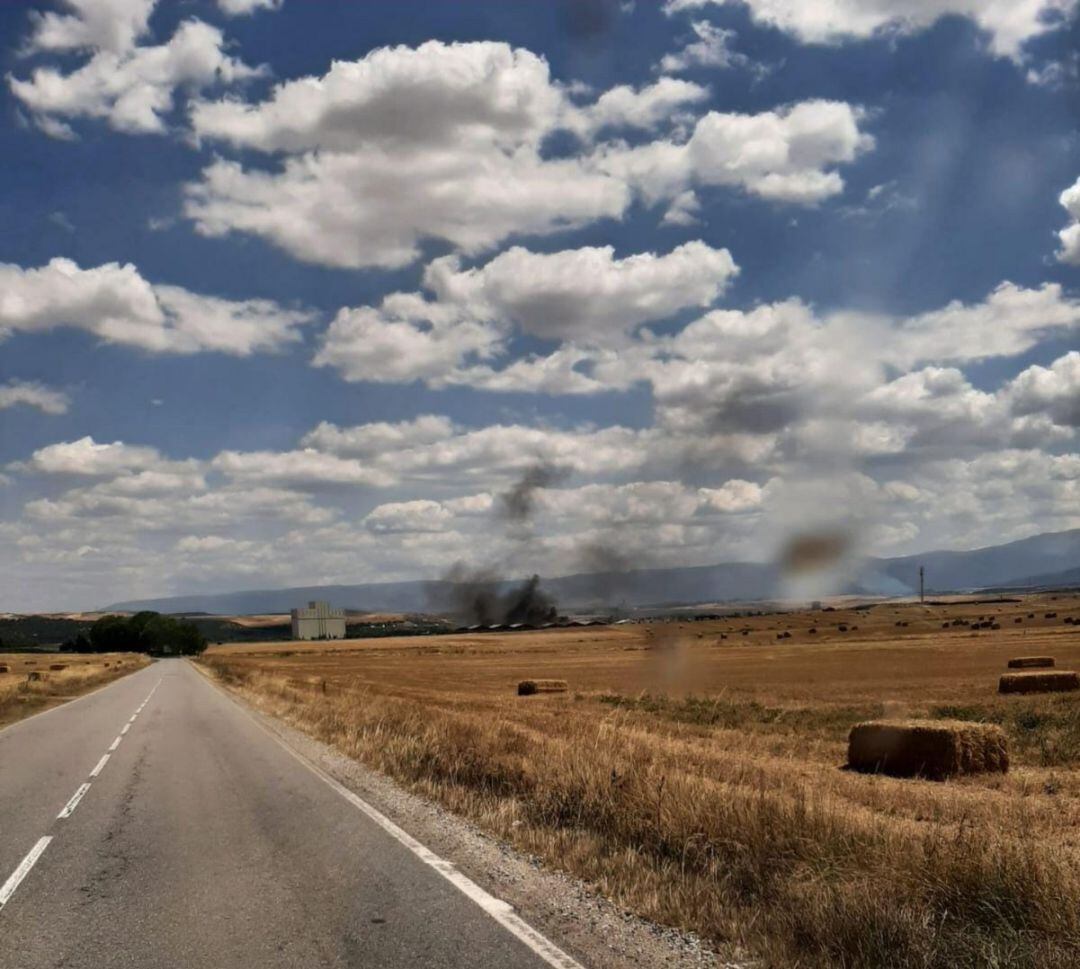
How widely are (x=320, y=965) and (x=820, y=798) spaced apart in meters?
6.67

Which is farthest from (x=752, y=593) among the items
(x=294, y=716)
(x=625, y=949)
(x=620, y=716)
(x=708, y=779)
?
(x=625, y=949)

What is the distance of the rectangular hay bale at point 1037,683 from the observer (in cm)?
3256

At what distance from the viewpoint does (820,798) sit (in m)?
11.5

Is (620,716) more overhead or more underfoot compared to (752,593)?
more underfoot

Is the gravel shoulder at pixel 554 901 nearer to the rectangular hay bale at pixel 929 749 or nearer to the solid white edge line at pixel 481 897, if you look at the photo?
the solid white edge line at pixel 481 897

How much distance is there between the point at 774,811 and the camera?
10.2 metres

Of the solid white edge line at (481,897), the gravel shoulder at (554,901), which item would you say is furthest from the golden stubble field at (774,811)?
the solid white edge line at (481,897)

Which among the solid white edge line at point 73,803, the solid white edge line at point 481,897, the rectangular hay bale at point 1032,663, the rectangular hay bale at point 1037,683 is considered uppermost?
the solid white edge line at point 481,897

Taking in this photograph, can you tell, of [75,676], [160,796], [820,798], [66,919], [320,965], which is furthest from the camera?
[75,676]

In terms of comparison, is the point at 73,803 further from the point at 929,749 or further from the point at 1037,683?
the point at 1037,683

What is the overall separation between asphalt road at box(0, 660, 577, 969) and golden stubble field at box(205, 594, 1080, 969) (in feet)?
4.98

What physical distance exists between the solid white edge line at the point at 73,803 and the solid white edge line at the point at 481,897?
3612 millimetres

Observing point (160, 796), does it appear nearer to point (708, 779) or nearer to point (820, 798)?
point (708, 779)

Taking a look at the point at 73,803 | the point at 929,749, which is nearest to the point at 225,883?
the point at 73,803
